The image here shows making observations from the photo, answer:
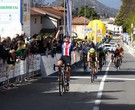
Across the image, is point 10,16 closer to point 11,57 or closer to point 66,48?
point 11,57

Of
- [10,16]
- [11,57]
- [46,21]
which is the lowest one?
[11,57]

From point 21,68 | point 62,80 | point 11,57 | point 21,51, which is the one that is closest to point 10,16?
point 21,68

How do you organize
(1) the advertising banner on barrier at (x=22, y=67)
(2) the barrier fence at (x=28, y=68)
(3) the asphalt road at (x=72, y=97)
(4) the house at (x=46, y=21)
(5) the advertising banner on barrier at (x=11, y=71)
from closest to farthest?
(3) the asphalt road at (x=72, y=97)
(2) the barrier fence at (x=28, y=68)
(5) the advertising banner on barrier at (x=11, y=71)
(1) the advertising banner on barrier at (x=22, y=67)
(4) the house at (x=46, y=21)

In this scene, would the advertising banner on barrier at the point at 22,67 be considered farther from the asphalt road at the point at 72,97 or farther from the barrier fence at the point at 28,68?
the asphalt road at the point at 72,97

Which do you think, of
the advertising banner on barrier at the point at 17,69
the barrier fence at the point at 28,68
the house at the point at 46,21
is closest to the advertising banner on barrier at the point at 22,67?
the barrier fence at the point at 28,68

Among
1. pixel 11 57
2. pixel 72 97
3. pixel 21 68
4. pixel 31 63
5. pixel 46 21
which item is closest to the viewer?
pixel 72 97

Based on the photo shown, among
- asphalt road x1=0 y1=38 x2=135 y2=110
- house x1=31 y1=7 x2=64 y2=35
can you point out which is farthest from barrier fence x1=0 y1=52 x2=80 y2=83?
house x1=31 y1=7 x2=64 y2=35

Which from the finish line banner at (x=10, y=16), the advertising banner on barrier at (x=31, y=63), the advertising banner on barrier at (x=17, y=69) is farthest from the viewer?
the finish line banner at (x=10, y=16)

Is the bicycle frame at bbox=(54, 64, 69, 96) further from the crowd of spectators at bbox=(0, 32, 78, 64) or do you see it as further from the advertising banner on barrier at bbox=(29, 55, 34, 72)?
the advertising banner on barrier at bbox=(29, 55, 34, 72)

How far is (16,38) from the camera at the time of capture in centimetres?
1764

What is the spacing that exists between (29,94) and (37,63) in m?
6.62

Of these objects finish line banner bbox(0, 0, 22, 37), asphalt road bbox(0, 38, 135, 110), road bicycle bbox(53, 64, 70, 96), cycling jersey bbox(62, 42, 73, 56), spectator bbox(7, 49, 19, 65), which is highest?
finish line banner bbox(0, 0, 22, 37)

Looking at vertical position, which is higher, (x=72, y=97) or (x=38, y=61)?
(x=38, y=61)

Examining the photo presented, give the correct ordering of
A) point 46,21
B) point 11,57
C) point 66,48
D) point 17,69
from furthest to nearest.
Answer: point 46,21, point 17,69, point 11,57, point 66,48
